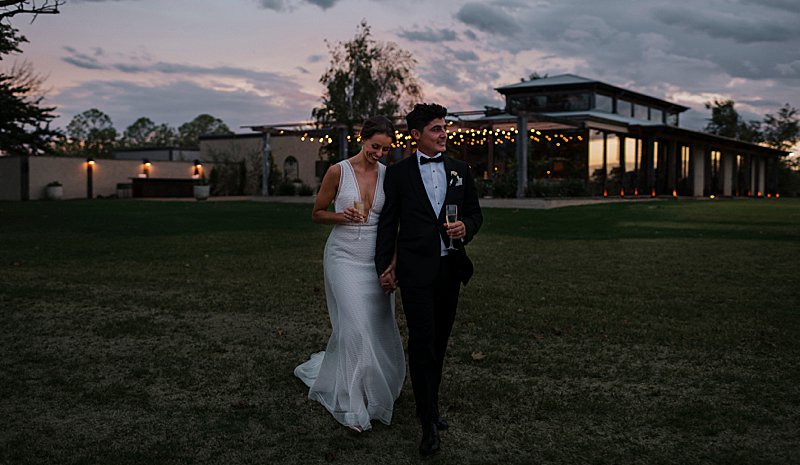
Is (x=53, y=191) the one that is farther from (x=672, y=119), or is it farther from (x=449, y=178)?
(x=449, y=178)

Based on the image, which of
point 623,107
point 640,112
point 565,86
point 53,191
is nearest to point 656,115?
point 640,112

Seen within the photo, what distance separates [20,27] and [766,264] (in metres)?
23.5

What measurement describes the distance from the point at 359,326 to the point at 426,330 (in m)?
0.49

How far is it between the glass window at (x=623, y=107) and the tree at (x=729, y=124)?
3184 cm

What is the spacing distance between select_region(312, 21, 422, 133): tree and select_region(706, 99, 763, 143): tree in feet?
134

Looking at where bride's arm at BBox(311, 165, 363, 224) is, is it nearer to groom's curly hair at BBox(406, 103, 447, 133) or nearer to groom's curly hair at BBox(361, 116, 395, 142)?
groom's curly hair at BBox(361, 116, 395, 142)

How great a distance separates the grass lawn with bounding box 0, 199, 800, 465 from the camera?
13.2 ft

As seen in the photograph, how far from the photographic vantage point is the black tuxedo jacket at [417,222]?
4156mm

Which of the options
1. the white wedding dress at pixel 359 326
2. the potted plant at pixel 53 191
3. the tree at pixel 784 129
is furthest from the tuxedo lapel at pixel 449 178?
the tree at pixel 784 129

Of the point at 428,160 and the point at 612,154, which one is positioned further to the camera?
the point at 612,154

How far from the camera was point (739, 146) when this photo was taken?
48.6 metres

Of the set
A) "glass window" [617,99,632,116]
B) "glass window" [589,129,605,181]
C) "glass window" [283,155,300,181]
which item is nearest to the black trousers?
"glass window" [589,129,605,181]

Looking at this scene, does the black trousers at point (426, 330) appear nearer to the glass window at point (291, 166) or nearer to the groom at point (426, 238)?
the groom at point (426, 238)

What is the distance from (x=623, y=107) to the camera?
140 feet
